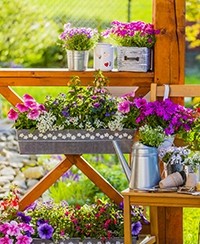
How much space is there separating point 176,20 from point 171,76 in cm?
29

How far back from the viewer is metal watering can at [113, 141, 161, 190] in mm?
Result: 4309

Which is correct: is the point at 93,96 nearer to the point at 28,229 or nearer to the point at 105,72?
the point at 105,72

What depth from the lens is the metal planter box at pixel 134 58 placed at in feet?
15.8

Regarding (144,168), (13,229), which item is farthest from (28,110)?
(144,168)

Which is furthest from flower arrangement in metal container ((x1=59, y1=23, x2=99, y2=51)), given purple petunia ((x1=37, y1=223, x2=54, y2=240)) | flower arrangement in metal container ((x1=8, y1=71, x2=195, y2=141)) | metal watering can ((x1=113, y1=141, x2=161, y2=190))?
purple petunia ((x1=37, y1=223, x2=54, y2=240))

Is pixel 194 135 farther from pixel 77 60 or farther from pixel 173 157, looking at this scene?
pixel 77 60

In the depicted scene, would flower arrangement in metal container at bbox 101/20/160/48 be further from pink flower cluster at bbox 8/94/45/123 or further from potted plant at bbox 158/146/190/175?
potted plant at bbox 158/146/190/175

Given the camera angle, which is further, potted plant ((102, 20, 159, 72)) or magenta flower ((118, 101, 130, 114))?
potted plant ((102, 20, 159, 72))

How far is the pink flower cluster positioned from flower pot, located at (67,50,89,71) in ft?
1.01

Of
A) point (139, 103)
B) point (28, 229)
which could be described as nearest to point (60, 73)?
point (139, 103)

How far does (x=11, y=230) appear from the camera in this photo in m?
4.61

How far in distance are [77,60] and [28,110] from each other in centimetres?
40

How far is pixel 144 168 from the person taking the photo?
4.32 metres

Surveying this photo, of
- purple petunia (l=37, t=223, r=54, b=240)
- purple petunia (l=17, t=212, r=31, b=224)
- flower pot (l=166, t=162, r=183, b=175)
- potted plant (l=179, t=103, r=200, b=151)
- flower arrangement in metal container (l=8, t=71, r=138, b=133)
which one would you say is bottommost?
purple petunia (l=37, t=223, r=54, b=240)
